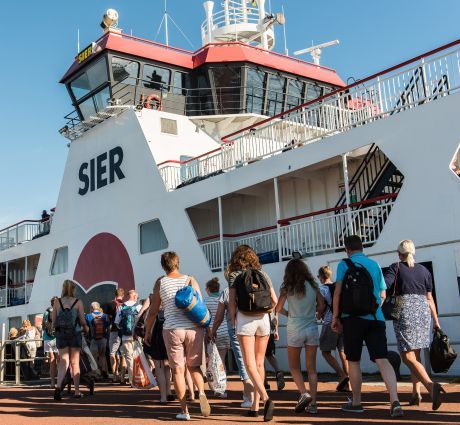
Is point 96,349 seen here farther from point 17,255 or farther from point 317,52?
point 317,52

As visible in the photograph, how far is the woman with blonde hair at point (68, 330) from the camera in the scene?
27.5 feet

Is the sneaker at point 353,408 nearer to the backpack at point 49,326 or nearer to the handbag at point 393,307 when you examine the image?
the handbag at point 393,307

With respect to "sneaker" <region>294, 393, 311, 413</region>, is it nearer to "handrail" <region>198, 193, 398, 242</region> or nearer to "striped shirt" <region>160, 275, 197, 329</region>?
"striped shirt" <region>160, 275, 197, 329</region>

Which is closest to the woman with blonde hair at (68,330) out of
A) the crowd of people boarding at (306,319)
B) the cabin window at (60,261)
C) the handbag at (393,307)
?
the crowd of people boarding at (306,319)

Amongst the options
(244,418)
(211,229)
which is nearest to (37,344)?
(211,229)

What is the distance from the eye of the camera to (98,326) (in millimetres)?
11625

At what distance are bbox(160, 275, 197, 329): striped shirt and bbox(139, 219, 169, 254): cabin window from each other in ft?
29.1

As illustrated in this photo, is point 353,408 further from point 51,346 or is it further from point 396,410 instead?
point 51,346

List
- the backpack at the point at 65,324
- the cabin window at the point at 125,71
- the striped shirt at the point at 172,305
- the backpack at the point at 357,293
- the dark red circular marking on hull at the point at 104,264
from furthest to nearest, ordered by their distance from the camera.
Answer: the cabin window at the point at 125,71
the dark red circular marking on hull at the point at 104,264
the backpack at the point at 65,324
the striped shirt at the point at 172,305
the backpack at the point at 357,293

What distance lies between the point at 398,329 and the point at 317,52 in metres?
16.3

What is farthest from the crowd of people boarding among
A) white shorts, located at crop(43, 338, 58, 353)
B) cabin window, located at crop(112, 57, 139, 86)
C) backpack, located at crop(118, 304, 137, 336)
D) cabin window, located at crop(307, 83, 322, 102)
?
cabin window, located at crop(307, 83, 322, 102)

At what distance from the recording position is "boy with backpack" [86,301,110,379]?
11602mm

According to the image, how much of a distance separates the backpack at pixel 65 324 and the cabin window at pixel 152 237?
22.2ft

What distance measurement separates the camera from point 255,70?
59.0ft
